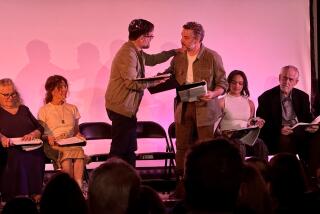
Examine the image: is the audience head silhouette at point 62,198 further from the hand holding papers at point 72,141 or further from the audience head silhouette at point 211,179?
the hand holding papers at point 72,141

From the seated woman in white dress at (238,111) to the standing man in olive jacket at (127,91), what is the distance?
119 cm

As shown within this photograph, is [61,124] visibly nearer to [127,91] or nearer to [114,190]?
[127,91]

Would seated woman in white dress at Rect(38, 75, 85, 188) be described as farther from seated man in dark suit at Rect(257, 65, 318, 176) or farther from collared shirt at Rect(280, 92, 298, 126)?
collared shirt at Rect(280, 92, 298, 126)

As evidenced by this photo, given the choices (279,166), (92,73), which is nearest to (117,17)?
(92,73)

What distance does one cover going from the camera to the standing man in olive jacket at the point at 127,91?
557cm

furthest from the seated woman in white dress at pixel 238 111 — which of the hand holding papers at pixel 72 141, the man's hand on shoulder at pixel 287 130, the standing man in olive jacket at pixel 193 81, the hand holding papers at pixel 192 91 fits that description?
the hand holding papers at pixel 72 141

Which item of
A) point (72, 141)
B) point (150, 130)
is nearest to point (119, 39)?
point (150, 130)

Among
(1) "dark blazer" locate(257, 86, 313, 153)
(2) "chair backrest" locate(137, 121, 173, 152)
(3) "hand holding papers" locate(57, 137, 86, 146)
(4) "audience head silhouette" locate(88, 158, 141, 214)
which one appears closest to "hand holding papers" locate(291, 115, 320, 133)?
(1) "dark blazer" locate(257, 86, 313, 153)

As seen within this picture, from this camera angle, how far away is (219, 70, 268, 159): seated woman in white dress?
6.45 metres

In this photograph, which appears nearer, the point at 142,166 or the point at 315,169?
the point at 315,169

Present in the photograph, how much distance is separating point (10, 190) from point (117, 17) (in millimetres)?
2533

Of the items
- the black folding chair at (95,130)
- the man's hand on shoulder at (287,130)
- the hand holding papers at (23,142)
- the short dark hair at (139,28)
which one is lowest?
the man's hand on shoulder at (287,130)

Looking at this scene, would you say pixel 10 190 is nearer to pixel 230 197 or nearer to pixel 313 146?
pixel 313 146

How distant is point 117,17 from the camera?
23.5 feet
